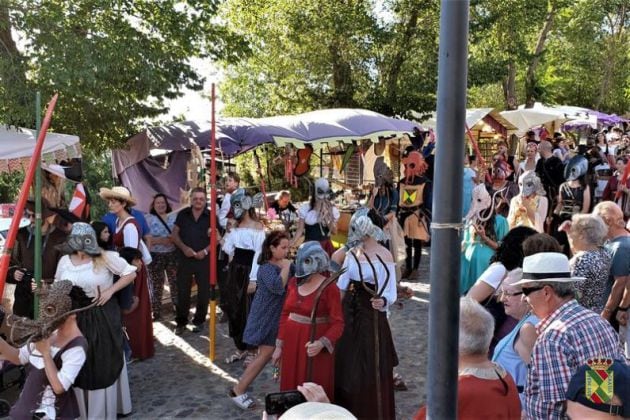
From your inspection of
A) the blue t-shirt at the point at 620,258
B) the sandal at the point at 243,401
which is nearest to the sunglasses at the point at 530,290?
the blue t-shirt at the point at 620,258

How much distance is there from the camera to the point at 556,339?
2.56 m

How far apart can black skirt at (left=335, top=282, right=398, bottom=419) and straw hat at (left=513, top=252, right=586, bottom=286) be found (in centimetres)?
150

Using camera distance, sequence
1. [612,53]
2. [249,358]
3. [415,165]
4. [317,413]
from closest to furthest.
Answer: [317,413]
[249,358]
[415,165]
[612,53]

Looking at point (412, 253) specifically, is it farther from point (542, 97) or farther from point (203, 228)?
point (542, 97)

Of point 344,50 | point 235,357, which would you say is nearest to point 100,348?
point 235,357

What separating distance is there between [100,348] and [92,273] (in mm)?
571

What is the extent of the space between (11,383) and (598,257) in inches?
195

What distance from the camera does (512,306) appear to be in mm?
3459

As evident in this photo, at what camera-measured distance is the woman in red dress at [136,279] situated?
5707 millimetres

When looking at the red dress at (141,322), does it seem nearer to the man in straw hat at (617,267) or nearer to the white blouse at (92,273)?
the white blouse at (92,273)

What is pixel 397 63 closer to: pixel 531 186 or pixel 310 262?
pixel 531 186

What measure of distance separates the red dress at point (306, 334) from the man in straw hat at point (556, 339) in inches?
59.6

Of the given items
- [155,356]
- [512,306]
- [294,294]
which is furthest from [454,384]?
[155,356]

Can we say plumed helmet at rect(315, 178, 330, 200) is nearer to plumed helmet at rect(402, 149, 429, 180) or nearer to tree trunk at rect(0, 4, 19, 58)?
plumed helmet at rect(402, 149, 429, 180)
